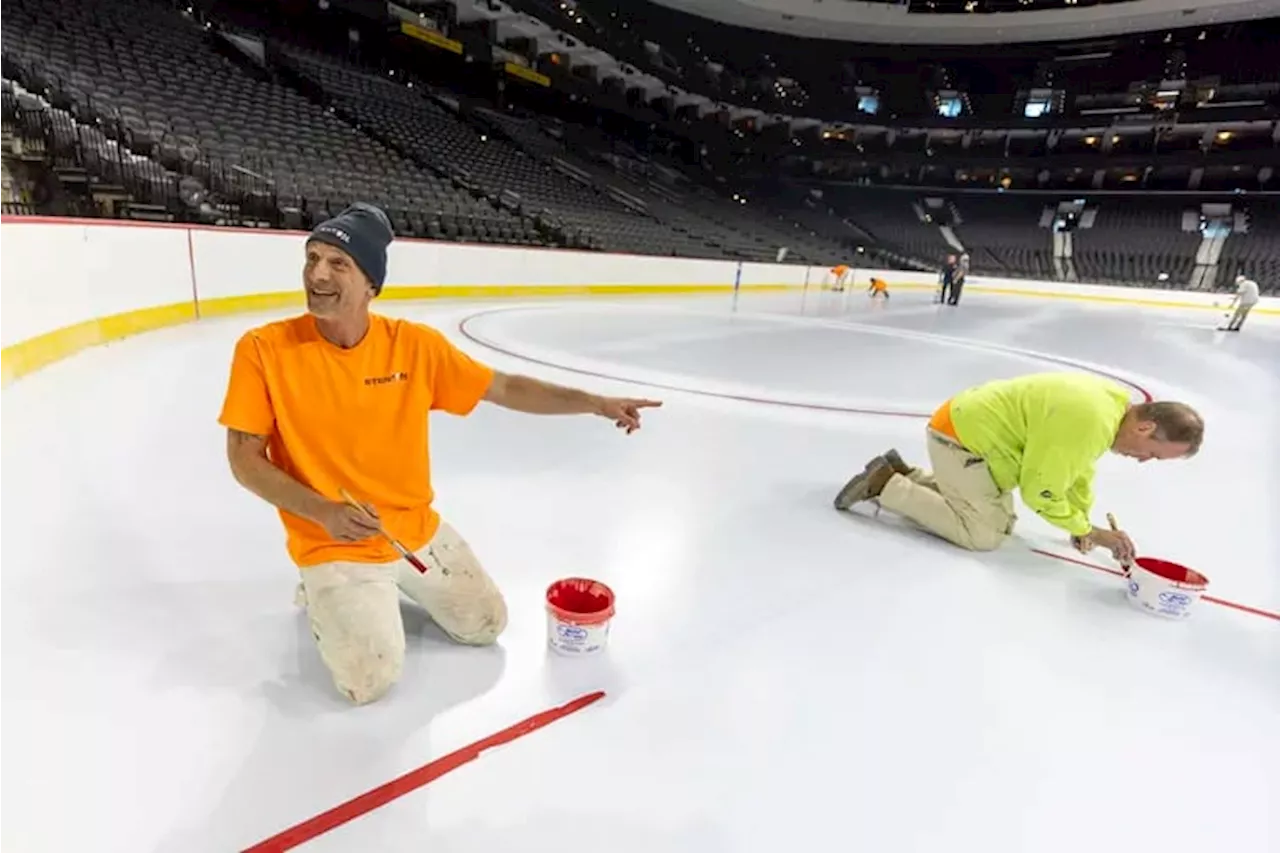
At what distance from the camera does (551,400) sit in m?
1.90

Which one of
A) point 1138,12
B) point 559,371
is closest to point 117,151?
point 559,371

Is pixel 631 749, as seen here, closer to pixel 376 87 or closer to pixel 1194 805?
pixel 1194 805

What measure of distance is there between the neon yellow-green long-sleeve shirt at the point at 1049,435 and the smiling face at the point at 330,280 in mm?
2304

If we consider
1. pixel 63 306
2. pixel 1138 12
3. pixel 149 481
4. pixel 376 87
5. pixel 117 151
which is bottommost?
pixel 149 481

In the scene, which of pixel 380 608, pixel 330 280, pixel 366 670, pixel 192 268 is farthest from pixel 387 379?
pixel 192 268

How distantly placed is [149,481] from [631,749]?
2.47 meters

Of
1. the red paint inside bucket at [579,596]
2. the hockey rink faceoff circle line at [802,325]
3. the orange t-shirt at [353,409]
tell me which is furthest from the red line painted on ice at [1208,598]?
the orange t-shirt at [353,409]

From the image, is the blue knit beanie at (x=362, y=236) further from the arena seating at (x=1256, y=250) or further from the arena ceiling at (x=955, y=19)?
the arena seating at (x=1256, y=250)

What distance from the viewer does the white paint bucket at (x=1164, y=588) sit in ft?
7.67

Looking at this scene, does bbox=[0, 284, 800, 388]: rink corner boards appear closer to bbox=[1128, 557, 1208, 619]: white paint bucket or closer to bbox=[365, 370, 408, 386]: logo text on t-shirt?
bbox=[365, 370, 408, 386]: logo text on t-shirt

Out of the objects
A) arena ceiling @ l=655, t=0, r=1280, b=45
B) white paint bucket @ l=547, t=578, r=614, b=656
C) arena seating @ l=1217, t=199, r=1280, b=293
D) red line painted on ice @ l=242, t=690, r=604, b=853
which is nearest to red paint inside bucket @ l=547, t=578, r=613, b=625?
white paint bucket @ l=547, t=578, r=614, b=656

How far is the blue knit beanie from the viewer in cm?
149

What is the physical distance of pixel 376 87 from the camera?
19.4 metres

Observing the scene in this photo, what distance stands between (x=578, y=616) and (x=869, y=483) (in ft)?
5.68
